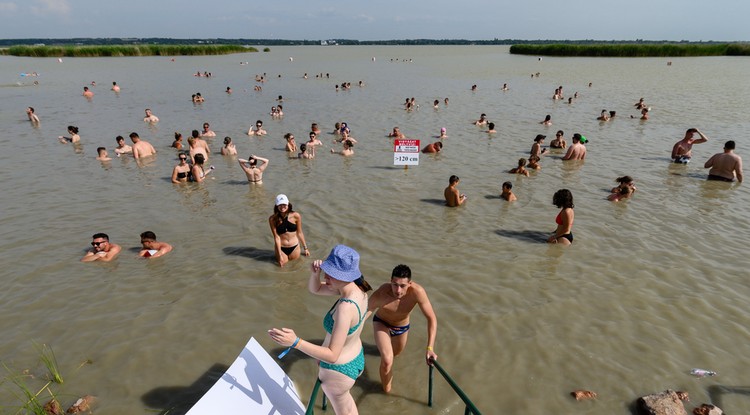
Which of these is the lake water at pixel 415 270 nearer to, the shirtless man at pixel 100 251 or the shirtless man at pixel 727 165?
the shirtless man at pixel 100 251

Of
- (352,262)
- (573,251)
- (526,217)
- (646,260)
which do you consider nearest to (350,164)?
(526,217)

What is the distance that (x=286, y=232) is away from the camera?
318 inches

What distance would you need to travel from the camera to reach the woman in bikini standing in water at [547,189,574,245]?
8.59 m

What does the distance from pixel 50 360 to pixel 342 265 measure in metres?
5.13

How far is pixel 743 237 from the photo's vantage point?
30.1ft

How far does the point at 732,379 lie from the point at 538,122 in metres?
19.4

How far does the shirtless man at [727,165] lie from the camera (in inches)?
490

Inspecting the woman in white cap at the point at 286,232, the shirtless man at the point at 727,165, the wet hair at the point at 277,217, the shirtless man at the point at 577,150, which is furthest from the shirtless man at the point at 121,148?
the shirtless man at the point at 727,165

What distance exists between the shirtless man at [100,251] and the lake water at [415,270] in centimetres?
18

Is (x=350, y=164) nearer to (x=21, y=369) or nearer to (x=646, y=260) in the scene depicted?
(x=646, y=260)

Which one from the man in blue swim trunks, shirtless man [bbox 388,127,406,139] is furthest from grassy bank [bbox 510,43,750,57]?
the man in blue swim trunks

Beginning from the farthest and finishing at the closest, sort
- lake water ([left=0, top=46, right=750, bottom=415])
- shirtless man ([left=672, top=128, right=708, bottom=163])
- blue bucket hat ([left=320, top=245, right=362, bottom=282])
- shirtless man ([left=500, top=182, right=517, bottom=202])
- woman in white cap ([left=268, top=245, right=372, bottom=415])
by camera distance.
A: 1. shirtless man ([left=672, top=128, right=708, bottom=163])
2. shirtless man ([left=500, top=182, right=517, bottom=202])
3. lake water ([left=0, top=46, right=750, bottom=415])
4. blue bucket hat ([left=320, top=245, right=362, bottom=282])
5. woman in white cap ([left=268, top=245, right=372, bottom=415])

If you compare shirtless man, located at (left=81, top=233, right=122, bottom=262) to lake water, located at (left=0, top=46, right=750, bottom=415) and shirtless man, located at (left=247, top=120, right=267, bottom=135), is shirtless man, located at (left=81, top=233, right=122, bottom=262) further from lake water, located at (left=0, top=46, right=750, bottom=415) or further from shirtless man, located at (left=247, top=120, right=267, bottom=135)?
shirtless man, located at (left=247, top=120, right=267, bottom=135)

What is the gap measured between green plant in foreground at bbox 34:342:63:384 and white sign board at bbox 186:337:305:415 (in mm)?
3186
